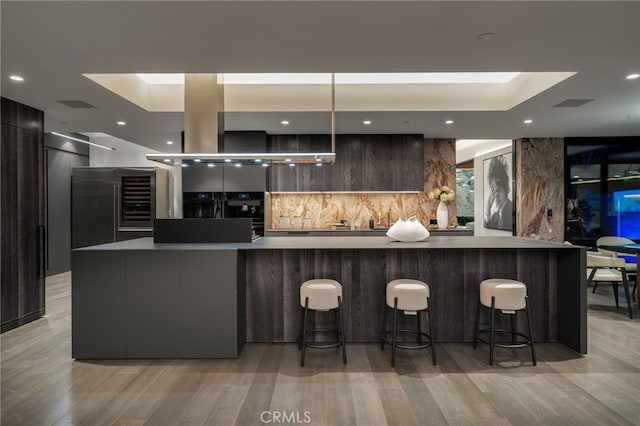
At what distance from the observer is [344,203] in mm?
6828

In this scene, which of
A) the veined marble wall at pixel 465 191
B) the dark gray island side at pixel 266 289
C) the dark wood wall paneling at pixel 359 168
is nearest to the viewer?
the dark gray island side at pixel 266 289

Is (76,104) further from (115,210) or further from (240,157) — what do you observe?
(115,210)

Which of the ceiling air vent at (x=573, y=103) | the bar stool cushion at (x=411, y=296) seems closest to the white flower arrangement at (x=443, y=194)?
Result: the ceiling air vent at (x=573, y=103)

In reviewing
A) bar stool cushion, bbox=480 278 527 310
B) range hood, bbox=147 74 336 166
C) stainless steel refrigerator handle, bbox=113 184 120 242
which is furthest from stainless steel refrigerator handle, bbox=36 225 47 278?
bar stool cushion, bbox=480 278 527 310

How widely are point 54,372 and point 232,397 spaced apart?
1.54 m

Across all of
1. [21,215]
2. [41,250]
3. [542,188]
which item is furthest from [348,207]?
[21,215]

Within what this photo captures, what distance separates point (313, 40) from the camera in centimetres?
279

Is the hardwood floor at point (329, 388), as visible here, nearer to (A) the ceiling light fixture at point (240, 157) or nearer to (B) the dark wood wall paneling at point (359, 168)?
(A) the ceiling light fixture at point (240, 157)

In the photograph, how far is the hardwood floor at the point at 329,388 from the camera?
2.36 m

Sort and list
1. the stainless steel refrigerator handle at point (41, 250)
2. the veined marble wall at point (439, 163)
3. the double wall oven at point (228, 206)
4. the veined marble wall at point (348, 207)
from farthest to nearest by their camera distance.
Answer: the veined marble wall at point (439, 163) → the veined marble wall at point (348, 207) → the double wall oven at point (228, 206) → the stainless steel refrigerator handle at point (41, 250)

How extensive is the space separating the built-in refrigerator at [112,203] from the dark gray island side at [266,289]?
15.3 ft

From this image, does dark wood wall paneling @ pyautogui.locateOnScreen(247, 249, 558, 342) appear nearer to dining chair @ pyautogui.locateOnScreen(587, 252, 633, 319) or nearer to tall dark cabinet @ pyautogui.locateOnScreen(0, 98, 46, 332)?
dining chair @ pyautogui.locateOnScreen(587, 252, 633, 319)

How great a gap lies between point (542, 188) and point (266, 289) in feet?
18.6

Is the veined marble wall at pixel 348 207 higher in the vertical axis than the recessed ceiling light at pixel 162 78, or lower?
lower
